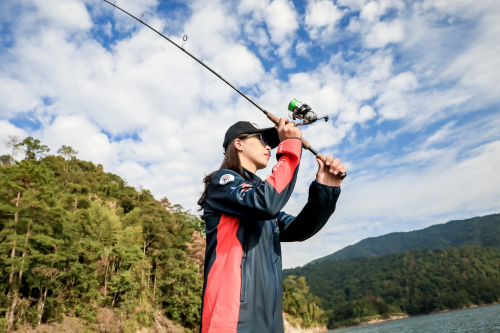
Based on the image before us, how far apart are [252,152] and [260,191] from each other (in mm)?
647

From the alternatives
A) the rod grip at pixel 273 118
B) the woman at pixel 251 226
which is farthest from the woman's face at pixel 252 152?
the rod grip at pixel 273 118

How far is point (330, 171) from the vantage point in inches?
90.8

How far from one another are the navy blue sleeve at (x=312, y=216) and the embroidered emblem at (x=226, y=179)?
0.64 meters

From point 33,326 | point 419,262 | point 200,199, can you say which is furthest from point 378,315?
point 200,199

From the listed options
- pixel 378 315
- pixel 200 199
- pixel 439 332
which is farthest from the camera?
pixel 378 315

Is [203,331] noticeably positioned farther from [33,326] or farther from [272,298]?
[33,326]

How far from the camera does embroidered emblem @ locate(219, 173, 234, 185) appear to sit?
211 cm

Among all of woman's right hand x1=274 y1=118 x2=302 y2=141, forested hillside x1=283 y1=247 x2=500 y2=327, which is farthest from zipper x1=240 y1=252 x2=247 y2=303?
forested hillside x1=283 y1=247 x2=500 y2=327

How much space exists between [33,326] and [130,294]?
31.4 feet

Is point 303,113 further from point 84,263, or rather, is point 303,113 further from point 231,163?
point 84,263

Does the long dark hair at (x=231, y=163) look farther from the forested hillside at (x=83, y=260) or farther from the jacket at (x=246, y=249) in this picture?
the forested hillside at (x=83, y=260)

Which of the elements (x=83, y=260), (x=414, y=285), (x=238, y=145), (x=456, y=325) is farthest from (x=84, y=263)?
(x=414, y=285)

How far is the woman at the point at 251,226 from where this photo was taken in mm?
1761

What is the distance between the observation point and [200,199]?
2.62m
